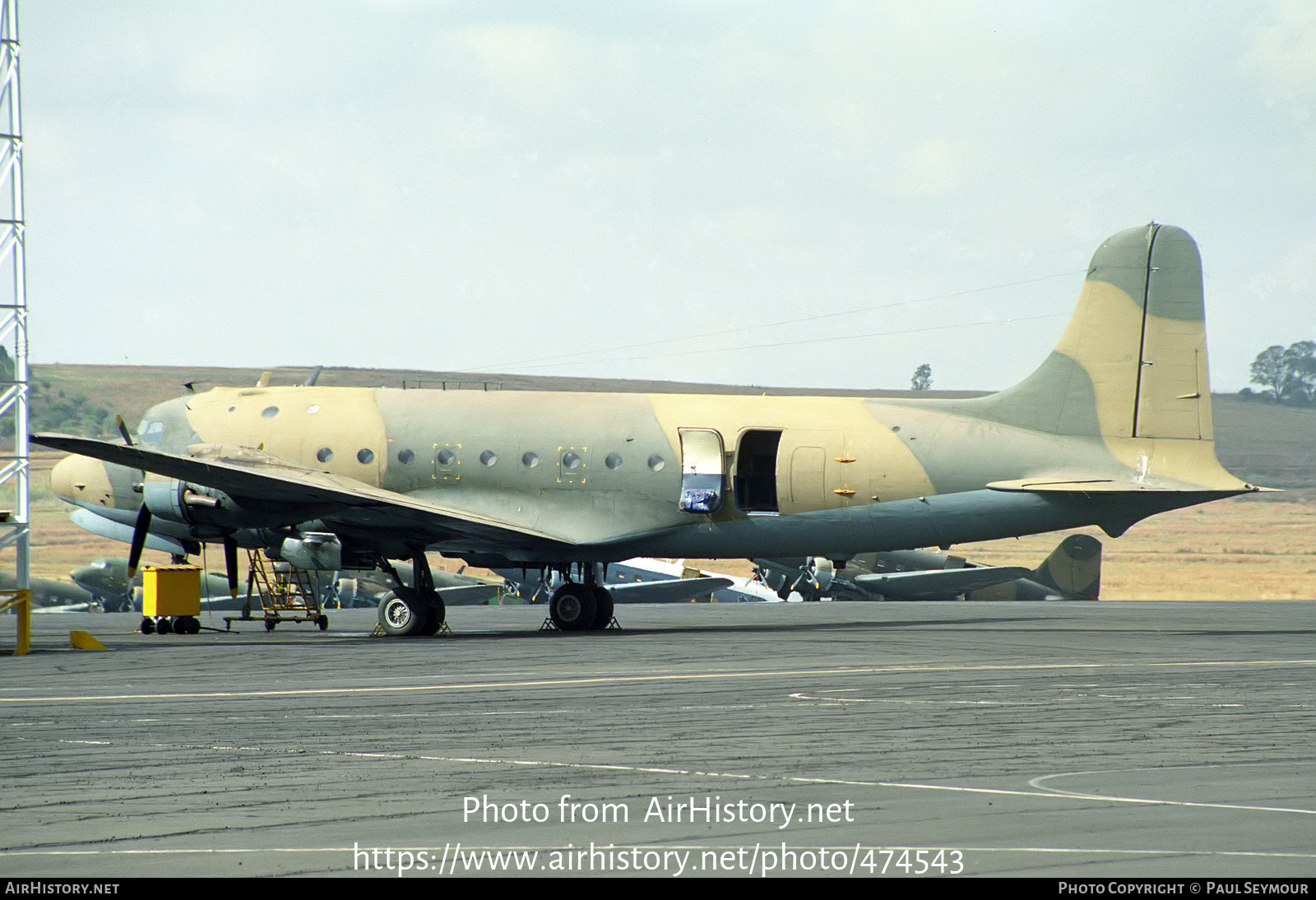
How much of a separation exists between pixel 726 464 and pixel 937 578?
24380 mm

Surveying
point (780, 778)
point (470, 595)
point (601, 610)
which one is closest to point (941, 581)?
point (470, 595)

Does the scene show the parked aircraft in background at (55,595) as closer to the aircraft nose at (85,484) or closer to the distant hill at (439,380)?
the aircraft nose at (85,484)

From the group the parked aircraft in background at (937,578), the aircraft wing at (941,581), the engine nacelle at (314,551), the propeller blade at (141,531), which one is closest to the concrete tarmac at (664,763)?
the propeller blade at (141,531)

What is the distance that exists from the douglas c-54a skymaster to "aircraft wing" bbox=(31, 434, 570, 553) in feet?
0.25

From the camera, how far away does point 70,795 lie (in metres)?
10.0

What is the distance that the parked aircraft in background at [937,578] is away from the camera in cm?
5266

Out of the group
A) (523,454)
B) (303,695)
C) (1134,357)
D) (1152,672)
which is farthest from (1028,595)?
(303,695)

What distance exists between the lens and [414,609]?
29812mm

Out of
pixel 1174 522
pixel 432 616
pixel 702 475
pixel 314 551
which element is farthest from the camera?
pixel 1174 522

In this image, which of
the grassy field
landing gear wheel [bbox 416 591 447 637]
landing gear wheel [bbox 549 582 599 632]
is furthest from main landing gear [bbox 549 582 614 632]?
the grassy field

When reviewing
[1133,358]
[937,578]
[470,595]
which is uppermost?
[1133,358]

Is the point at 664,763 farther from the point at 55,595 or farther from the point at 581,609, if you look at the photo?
the point at 55,595

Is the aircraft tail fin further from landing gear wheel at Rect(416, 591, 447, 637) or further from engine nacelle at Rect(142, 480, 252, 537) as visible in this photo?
engine nacelle at Rect(142, 480, 252, 537)
